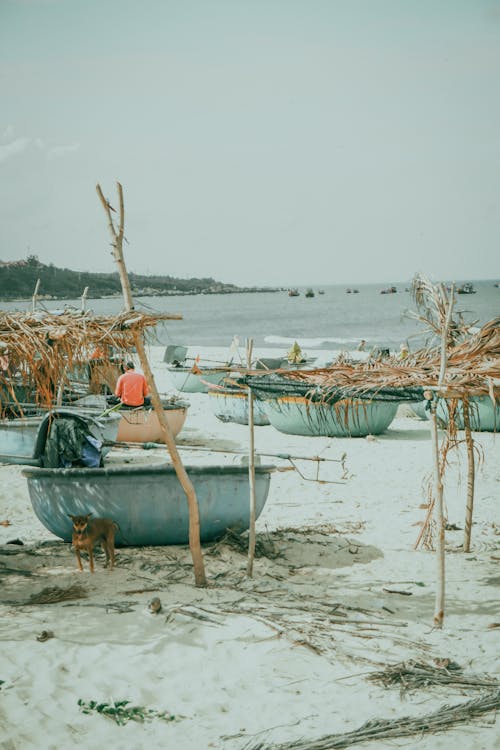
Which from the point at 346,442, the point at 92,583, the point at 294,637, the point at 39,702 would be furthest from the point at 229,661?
the point at 346,442

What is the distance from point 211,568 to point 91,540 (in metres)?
1.30

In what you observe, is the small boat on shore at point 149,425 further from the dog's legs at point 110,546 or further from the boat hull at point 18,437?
the dog's legs at point 110,546

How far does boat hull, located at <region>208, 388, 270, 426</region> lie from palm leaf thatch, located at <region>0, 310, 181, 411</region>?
10277 millimetres

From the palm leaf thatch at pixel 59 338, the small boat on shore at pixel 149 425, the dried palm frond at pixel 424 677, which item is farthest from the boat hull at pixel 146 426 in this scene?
the dried palm frond at pixel 424 677

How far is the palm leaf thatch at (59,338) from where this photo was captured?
21.1ft

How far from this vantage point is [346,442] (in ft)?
50.1

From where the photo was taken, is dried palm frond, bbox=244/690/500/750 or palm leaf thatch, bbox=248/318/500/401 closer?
dried palm frond, bbox=244/690/500/750

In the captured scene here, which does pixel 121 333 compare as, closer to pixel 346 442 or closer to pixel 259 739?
pixel 259 739

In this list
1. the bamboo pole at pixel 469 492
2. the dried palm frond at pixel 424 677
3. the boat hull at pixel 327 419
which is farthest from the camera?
the boat hull at pixel 327 419

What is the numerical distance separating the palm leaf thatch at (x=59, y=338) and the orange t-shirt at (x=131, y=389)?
18.5 feet

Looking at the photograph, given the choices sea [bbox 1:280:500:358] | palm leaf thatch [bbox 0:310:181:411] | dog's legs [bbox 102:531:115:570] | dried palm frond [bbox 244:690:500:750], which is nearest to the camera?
dried palm frond [bbox 244:690:500:750]

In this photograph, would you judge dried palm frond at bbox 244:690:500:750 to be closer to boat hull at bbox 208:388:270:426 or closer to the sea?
boat hull at bbox 208:388:270:426

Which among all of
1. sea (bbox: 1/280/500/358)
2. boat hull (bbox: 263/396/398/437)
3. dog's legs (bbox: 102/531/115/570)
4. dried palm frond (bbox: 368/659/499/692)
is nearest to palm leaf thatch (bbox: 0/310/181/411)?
dog's legs (bbox: 102/531/115/570)

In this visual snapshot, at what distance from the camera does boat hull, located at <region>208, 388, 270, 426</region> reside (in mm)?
17156
